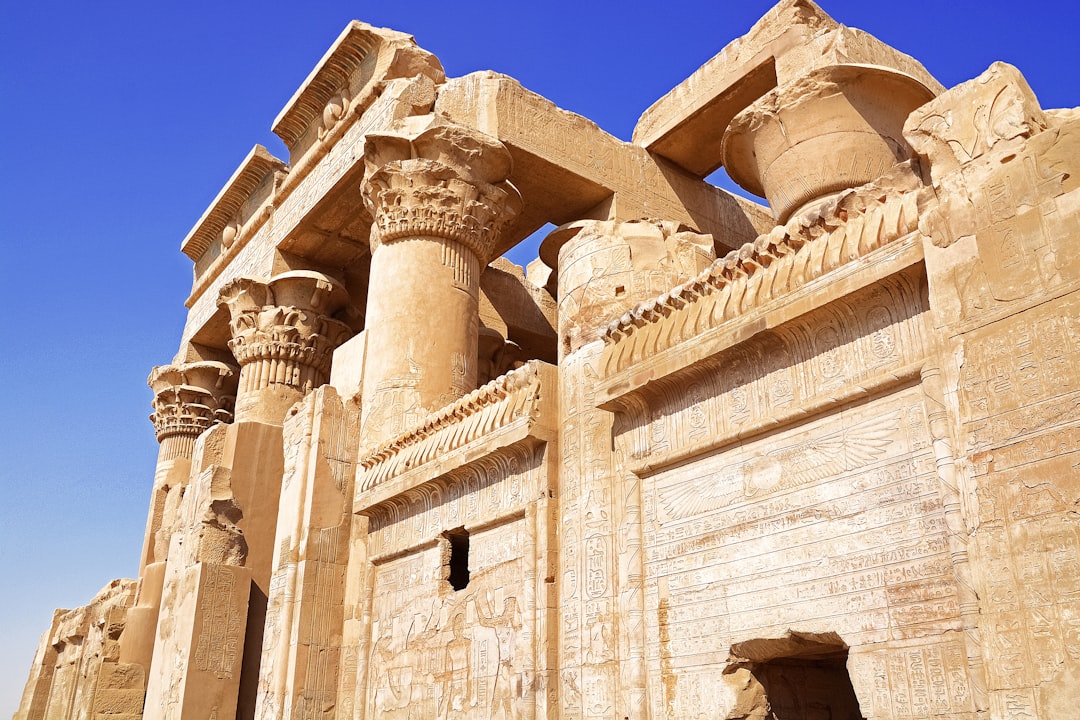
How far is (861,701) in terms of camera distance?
14.0 feet

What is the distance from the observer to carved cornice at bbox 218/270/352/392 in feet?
41.8

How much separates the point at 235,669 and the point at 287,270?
6.03 metres

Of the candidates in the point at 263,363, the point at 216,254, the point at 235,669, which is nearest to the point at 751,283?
the point at 235,669

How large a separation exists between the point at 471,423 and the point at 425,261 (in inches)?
106

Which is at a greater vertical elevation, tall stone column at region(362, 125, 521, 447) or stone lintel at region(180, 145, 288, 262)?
stone lintel at region(180, 145, 288, 262)

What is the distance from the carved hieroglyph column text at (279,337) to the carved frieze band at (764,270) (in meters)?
7.35

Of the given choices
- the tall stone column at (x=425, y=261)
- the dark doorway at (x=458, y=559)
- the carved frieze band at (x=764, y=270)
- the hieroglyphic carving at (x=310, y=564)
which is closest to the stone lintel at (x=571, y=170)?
the tall stone column at (x=425, y=261)

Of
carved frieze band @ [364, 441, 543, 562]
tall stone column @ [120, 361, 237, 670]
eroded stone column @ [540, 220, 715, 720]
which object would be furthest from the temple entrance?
tall stone column @ [120, 361, 237, 670]

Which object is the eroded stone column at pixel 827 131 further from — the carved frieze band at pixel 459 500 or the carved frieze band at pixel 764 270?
the carved frieze band at pixel 459 500

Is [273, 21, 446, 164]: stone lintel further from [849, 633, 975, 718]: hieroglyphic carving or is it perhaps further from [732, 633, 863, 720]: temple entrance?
[849, 633, 975, 718]: hieroglyphic carving

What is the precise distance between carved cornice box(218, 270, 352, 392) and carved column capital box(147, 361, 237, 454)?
3453 millimetres

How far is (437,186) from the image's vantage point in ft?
32.5

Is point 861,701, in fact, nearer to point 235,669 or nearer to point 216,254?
point 235,669

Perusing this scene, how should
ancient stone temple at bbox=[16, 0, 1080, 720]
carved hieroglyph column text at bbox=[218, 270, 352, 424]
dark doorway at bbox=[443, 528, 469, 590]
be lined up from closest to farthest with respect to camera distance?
ancient stone temple at bbox=[16, 0, 1080, 720] → dark doorway at bbox=[443, 528, 469, 590] → carved hieroglyph column text at bbox=[218, 270, 352, 424]
